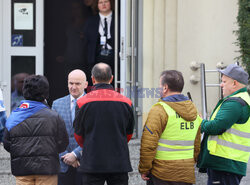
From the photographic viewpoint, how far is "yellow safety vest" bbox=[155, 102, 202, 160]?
12.0ft

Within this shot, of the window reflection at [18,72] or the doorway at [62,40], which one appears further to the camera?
the doorway at [62,40]

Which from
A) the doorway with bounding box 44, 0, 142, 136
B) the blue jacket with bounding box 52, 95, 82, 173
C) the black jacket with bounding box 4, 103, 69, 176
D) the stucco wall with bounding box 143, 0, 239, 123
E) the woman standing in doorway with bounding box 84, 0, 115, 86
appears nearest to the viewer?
the black jacket with bounding box 4, 103, 69, 176

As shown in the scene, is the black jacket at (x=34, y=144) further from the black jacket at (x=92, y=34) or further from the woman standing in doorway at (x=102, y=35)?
the black jacket at (x=92, y=34)

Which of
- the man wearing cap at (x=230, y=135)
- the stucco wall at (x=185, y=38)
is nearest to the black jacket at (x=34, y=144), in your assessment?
the man wearing cap at (x=230, y=135)

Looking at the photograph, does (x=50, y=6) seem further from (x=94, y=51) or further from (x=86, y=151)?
(x=86, y=151)

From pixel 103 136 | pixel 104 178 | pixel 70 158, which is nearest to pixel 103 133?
pixel 103 136

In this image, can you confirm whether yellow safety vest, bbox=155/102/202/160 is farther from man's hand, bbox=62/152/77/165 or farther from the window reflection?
the window reflection

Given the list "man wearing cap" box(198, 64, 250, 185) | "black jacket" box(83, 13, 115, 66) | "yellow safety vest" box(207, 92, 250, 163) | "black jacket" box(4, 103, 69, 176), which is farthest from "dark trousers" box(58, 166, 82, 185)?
"black jacket" box(83, 13, 115, 66)

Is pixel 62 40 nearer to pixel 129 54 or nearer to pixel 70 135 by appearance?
pixel 129 54

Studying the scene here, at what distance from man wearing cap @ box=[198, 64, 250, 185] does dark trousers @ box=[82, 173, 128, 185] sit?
771 millimetres

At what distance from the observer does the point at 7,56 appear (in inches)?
315

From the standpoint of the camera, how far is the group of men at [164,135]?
3.54 m

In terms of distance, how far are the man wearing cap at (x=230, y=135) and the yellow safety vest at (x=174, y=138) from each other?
273 millimetres

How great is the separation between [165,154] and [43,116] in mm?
1027
